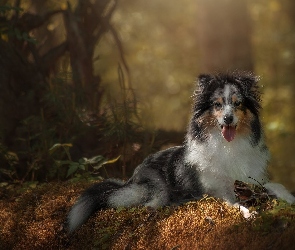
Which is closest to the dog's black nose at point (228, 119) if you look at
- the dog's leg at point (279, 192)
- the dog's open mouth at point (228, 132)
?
the dog's open mouth at point (228, 132)

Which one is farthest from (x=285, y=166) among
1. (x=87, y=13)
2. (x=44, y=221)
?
(x=44, y=221)

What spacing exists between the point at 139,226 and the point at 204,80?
1492 mm

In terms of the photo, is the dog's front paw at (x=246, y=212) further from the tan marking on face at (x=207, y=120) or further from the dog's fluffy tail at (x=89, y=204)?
the dog's fluffy tail at (x=89, y=204)

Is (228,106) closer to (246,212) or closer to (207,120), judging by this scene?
(207,120)

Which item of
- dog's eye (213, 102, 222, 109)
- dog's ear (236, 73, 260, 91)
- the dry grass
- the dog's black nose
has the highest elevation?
dog's ear (236, 73, 260, 91)

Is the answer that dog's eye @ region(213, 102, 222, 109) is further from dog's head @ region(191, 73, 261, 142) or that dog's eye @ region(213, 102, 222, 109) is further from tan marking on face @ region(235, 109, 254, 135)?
tan marking on face @ region(235, 109, 254, 135)

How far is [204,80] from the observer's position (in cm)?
567

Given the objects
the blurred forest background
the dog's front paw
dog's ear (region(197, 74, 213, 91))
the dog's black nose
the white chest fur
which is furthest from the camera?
the blurred forest background

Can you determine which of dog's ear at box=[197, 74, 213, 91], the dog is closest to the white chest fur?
the dog

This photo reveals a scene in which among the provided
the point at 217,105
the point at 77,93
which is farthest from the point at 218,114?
the point at 77,93

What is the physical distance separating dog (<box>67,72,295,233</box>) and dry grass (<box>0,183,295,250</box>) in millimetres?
166

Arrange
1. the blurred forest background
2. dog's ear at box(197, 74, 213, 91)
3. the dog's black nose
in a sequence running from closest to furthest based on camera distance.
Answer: the dog's black nose → dog's ear at box(197, 74, 213, 91) → the blurred forest background

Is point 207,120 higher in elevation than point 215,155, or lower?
higher

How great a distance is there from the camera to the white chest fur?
548cm
